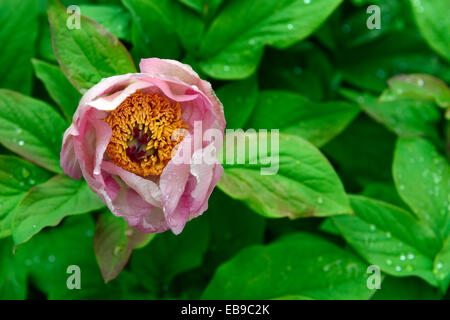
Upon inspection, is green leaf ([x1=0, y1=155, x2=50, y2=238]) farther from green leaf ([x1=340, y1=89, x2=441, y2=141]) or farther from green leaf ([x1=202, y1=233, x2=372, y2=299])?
green leaf ([x1=340, y1=89, x2=441, y2=141])

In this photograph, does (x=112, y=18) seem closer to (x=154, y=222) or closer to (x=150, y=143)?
(x=150, y=143)

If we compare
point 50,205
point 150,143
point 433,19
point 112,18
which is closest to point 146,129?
point 150,143

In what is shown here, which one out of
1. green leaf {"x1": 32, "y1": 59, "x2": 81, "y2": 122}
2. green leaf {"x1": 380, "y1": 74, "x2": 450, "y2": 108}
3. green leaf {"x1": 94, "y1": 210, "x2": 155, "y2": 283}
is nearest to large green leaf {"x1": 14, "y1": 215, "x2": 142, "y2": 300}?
green leaf {"x1": 94, "y1": 210, "x2": 155, "y2": 283}

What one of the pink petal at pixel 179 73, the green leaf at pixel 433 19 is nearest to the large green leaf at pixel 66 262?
the pink petal at pixel 179 73

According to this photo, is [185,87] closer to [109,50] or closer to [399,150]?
[109,50]

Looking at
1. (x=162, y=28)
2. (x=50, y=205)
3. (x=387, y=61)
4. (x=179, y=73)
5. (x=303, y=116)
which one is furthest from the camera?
(x=387, y=61)

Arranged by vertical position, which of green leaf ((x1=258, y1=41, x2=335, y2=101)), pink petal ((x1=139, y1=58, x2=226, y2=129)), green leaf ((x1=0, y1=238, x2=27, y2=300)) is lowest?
green leaf ((x1=0, y1=238, x2=27, y2=300))

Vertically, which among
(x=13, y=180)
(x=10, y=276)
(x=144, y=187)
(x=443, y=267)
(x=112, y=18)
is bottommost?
(x=10, y=276)
